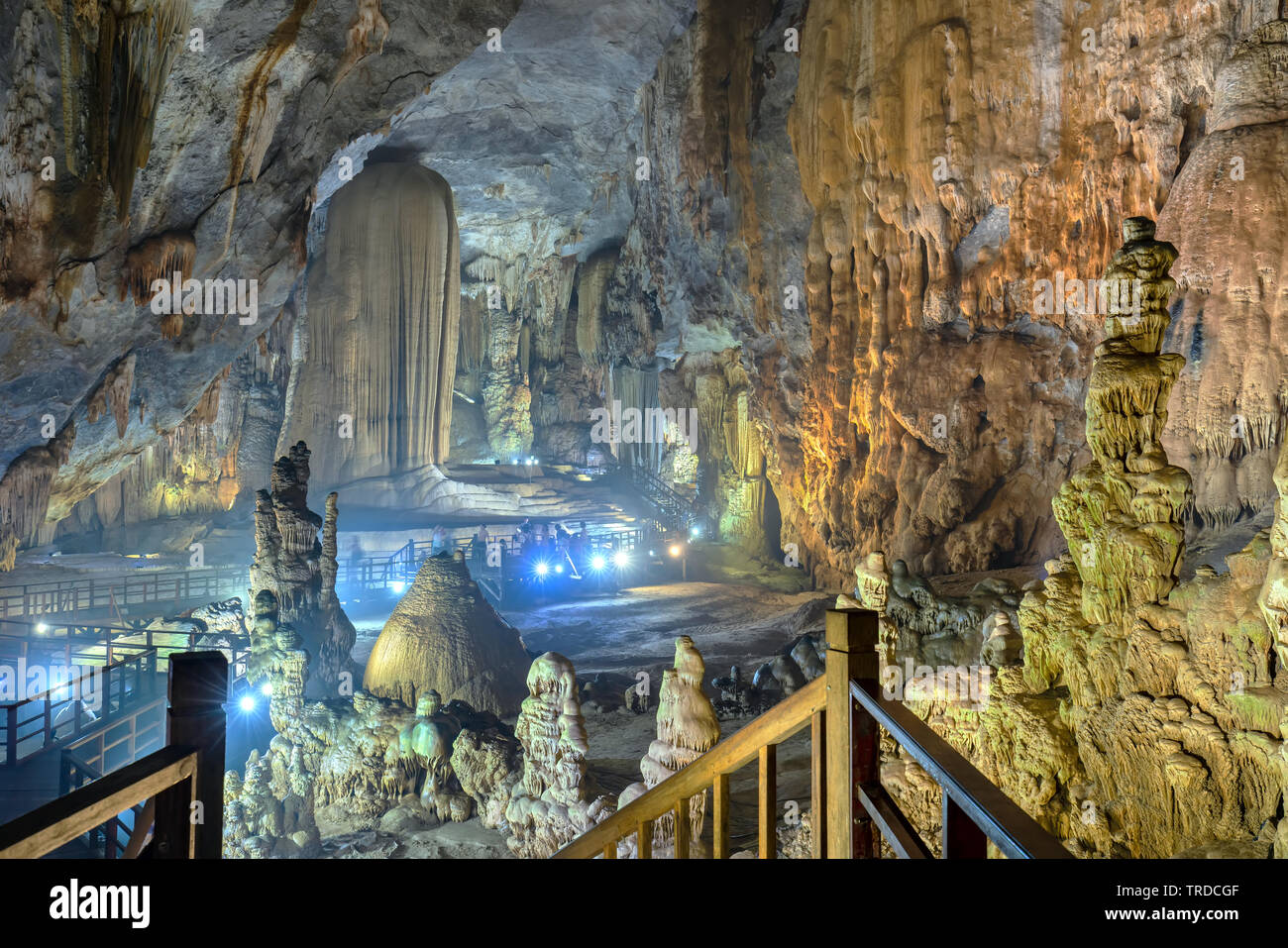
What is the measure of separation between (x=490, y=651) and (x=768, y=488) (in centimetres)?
1317

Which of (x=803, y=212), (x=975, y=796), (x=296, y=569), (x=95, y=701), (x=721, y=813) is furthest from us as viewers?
(x=803, y=212)

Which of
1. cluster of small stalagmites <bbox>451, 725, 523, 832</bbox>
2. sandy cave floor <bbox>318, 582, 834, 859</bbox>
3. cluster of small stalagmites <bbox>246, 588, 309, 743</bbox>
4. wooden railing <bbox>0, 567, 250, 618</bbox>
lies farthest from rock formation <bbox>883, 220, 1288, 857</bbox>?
wooden railing <bbox>0, 567, 250, 618</bbox>

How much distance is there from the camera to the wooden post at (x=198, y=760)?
2074mm

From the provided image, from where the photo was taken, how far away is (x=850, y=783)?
2.31 m

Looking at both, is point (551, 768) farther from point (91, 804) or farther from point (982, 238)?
point (982, 238)

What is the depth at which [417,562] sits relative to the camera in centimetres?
1911

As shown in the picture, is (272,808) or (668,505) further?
(668,505)

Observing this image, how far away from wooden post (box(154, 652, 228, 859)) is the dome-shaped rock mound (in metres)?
8.45

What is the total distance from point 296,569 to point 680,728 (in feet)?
22.5

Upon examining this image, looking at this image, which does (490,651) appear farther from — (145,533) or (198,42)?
(145,533)

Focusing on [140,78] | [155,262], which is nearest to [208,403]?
[155,262]

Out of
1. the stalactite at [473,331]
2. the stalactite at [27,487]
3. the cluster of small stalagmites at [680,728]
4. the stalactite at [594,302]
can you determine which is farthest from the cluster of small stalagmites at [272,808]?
the stalactite at [473,331]

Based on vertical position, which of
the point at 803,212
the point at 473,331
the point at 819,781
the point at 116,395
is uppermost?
the point at 803,212

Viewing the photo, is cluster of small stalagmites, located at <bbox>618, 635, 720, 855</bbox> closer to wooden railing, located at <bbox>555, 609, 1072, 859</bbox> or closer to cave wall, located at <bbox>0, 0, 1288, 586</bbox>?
wooden railing, located at <bbox>555, 609, 1072, 859</bbox>
